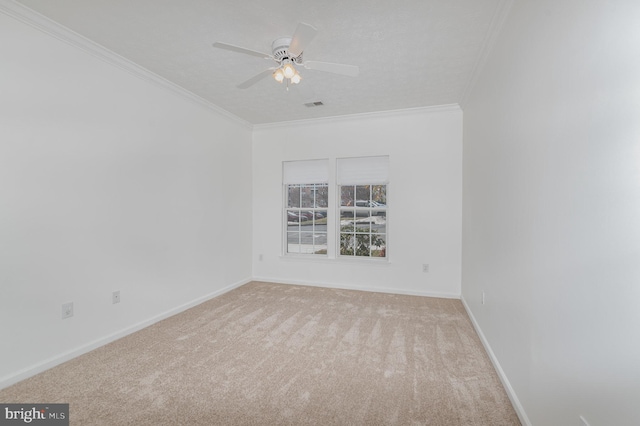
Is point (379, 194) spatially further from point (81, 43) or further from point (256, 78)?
point (81, 43)

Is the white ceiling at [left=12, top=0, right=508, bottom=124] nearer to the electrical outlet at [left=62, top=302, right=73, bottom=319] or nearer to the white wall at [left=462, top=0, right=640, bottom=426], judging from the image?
the white wall at [left=462, top=0, right=640, bottom=426]

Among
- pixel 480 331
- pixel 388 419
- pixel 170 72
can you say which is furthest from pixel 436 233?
pixel 170 72

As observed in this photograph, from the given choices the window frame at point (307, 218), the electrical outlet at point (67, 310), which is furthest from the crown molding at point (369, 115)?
the electrical outlet at point (67, 310)

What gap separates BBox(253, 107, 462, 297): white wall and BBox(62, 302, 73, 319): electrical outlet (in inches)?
114

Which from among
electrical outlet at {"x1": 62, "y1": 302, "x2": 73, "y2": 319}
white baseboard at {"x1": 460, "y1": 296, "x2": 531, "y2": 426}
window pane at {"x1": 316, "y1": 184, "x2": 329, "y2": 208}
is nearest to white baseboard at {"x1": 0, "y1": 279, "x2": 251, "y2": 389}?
electrical outlet at {"x1": 62, "y1": 302, "x2": 73, "y2": 319}

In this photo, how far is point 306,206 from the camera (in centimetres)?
493

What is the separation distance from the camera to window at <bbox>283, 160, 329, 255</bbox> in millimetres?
4816

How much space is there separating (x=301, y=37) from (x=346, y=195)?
3.03 m

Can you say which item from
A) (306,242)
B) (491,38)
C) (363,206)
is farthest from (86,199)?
(491,38)

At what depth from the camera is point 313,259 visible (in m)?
4.78

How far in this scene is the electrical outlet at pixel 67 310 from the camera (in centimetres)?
237

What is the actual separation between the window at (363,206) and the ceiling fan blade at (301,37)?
264 centimetres

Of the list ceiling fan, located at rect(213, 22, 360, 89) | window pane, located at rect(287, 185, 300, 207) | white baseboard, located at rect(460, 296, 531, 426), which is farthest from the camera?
window pane, located at rect(287, 185, 300, 207)

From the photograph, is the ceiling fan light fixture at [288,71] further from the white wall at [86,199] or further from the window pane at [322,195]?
the window pane at [322,195]
